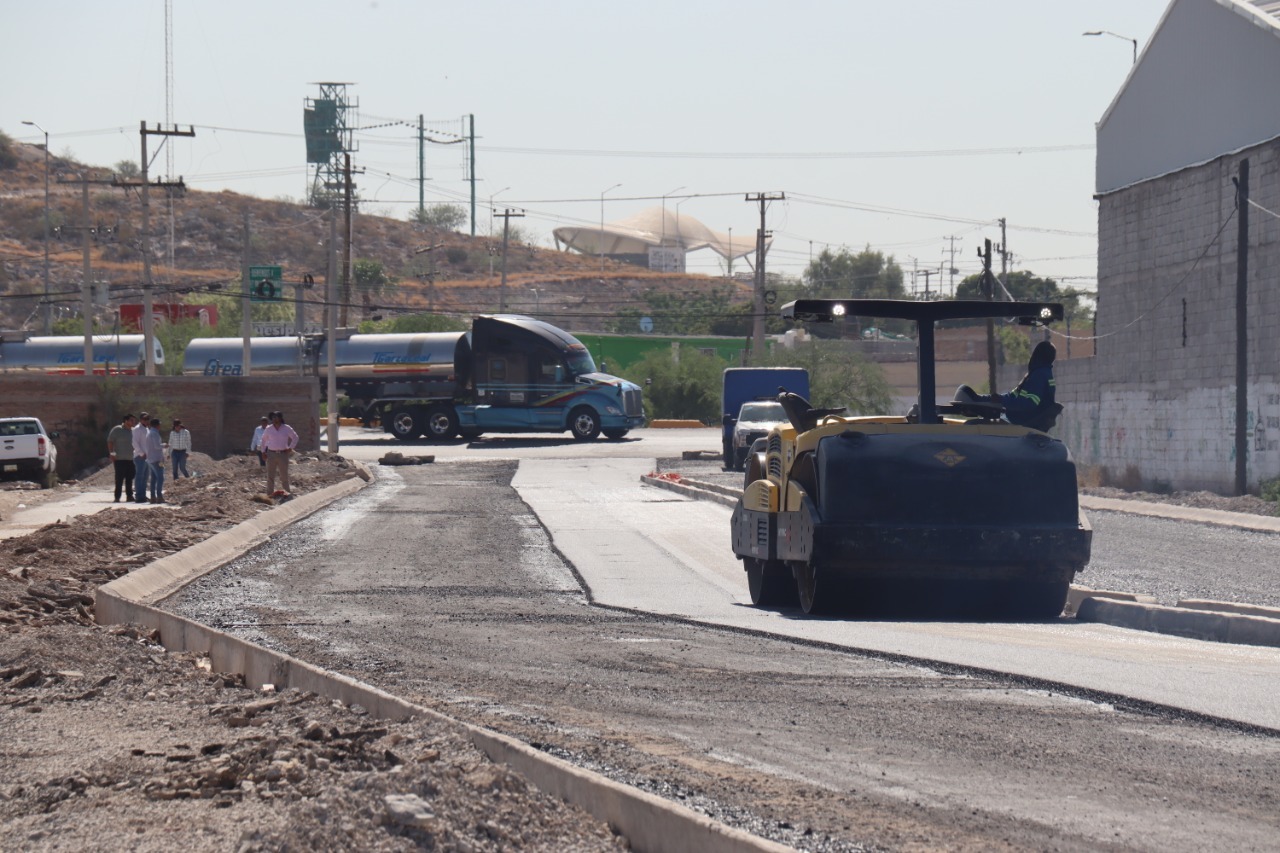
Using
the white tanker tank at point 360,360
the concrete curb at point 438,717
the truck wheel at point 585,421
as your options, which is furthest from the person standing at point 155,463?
the truck wheel at point 585,421

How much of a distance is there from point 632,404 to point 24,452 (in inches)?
1031

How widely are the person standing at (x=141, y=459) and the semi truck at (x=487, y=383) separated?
2580cm

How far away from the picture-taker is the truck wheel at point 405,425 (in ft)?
190

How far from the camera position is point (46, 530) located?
64.1 feet

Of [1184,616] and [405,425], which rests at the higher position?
[405,425]

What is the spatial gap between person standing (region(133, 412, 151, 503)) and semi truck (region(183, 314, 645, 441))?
84.7 ft

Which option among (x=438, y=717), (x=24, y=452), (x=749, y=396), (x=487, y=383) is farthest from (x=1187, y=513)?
(x=487, y=383)

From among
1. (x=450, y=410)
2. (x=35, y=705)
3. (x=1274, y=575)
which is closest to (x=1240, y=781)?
(x=35, y=705)

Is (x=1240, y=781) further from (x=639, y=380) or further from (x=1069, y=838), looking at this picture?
(x=639, y=380)

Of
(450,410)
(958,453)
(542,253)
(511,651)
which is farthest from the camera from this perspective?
(542,253)

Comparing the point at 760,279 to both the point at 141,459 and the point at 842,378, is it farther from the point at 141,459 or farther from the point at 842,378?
the point at 141,459

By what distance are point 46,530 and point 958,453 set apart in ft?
42.9

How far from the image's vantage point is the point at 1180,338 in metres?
33.0

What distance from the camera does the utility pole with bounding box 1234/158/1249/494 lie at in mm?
29562
